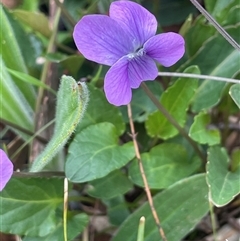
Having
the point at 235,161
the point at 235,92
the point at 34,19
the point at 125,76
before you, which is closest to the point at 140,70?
the point at 125,76

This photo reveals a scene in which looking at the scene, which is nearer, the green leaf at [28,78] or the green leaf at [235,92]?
the green leaf at [235,92]

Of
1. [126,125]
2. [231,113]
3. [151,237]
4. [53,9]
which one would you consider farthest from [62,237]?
[53,9]

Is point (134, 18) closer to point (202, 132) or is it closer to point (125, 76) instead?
point (125, 76)

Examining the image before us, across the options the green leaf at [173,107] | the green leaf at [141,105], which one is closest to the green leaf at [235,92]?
the green leaf at [173,107]

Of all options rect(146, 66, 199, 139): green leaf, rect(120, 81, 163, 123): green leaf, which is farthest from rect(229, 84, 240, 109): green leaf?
rect(120, 81, 163, 123): green leaf

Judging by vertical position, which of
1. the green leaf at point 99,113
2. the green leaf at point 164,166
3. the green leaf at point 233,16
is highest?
the green leaf at point 233,16

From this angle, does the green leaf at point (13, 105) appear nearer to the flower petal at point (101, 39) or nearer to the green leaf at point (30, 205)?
the green leaf at point (30, 205)

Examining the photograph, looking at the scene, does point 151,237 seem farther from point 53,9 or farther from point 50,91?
point 53,9
